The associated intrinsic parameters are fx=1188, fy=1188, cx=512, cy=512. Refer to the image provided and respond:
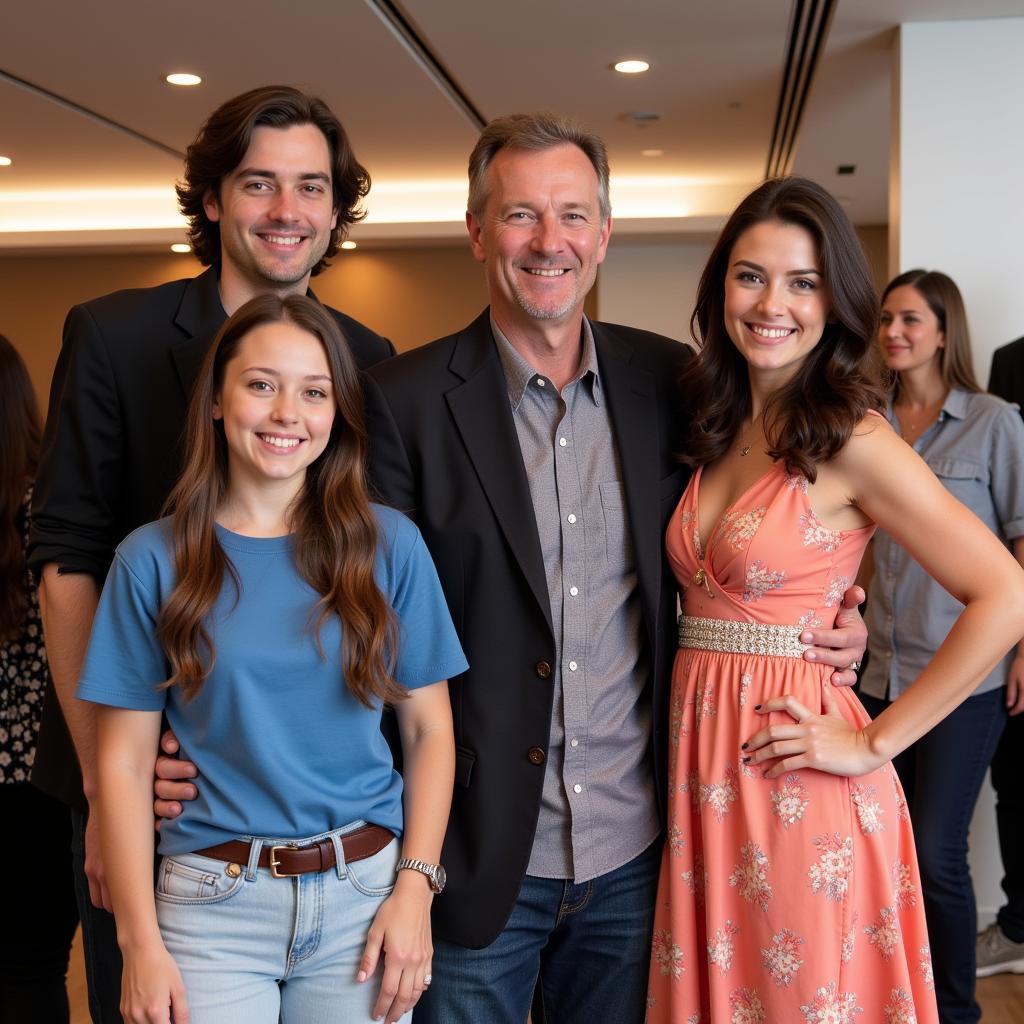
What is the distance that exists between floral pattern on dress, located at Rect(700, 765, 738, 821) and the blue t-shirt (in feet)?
1.58

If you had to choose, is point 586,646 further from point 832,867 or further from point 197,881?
point 197,881

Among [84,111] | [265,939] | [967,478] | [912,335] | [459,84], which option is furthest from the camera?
[84,111]

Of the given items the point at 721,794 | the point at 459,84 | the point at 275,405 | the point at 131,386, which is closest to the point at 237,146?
the point at 131,386

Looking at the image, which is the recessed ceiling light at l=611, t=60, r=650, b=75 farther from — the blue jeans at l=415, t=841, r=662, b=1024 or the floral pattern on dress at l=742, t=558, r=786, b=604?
the blue jeans at l=415, t=841, r=662, b=1024

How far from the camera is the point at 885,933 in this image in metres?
1.77

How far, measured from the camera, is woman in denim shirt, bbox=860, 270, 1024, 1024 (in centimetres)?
328

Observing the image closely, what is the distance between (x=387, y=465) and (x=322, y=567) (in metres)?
0.25

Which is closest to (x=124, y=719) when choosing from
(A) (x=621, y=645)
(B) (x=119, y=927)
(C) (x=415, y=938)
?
(B) (x=119, y=927)

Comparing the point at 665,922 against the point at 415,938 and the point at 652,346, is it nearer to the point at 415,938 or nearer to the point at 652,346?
the point at 415,938

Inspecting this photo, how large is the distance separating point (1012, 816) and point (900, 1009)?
7.69ft

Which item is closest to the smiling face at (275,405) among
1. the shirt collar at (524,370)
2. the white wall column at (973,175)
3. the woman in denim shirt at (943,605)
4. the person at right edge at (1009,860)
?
the shirt collar at (524,370)

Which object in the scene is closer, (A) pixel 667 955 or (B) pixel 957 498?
(A) pixel 667 955

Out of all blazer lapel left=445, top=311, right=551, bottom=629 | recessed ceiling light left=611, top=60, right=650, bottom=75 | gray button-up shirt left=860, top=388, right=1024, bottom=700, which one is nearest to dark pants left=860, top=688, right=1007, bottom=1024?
gray button-up shirt left=860, top=388, right=1024, bottom=700

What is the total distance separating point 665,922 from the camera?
187cm
